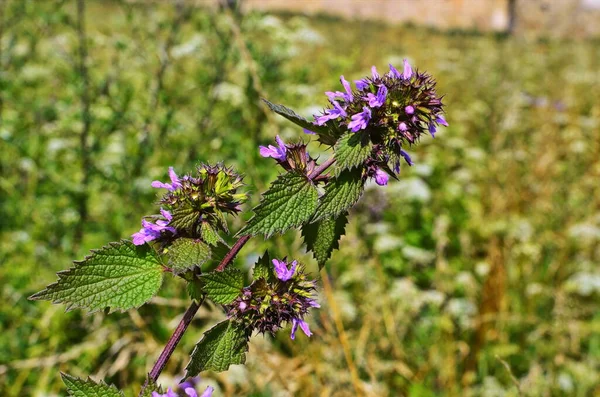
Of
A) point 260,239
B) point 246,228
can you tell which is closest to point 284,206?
point 246,228

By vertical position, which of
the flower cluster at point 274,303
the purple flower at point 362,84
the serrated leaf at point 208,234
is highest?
the purple flower at point 362,84

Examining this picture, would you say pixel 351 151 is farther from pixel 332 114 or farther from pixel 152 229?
pixel 152 229

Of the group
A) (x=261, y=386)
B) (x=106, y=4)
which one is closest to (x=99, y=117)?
(x=261, y=386)

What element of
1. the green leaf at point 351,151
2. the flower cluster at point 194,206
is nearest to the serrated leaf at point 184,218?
the flower cluster at point 194,206

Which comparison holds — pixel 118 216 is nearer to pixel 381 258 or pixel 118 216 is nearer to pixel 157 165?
pixel 157 165

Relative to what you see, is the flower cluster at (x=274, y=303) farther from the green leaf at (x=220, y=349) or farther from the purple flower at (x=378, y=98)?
the purple flower at (x=378, y=98)
